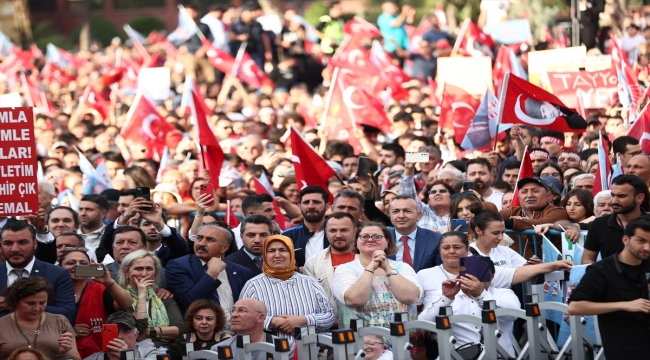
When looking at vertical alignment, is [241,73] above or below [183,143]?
above

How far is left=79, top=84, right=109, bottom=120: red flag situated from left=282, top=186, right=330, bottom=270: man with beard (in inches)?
518

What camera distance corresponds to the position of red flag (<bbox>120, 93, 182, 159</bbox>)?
18.9 metres

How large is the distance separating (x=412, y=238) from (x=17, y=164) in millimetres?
3274

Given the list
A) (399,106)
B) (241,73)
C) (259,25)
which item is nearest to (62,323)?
(399,106)

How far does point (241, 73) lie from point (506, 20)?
5.14m

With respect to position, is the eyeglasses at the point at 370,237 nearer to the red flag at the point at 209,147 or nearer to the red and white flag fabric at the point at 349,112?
the red flag at the point at 209,147

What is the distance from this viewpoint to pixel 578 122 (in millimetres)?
14656

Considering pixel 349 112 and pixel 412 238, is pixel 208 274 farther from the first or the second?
pixel 349 112

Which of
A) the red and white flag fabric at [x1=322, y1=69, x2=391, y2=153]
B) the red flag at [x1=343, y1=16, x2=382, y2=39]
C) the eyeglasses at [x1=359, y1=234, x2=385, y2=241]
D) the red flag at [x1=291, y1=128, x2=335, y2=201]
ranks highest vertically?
the red flag at [x1=343, y1=16, x2=382, y2=39]

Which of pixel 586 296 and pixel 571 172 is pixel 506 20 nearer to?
pixel 571 172

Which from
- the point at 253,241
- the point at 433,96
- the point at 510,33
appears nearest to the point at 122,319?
the point at 253,241

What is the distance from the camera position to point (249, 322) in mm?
9484

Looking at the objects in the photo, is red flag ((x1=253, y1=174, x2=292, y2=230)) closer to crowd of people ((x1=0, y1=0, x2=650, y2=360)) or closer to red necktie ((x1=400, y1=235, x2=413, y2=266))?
crowd of people ((x1=0, y1=0, x2=650, y2=360))

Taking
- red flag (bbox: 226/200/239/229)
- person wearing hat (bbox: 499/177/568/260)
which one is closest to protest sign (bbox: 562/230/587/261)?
person wearing hat (bbox: 499/177/568/260)
